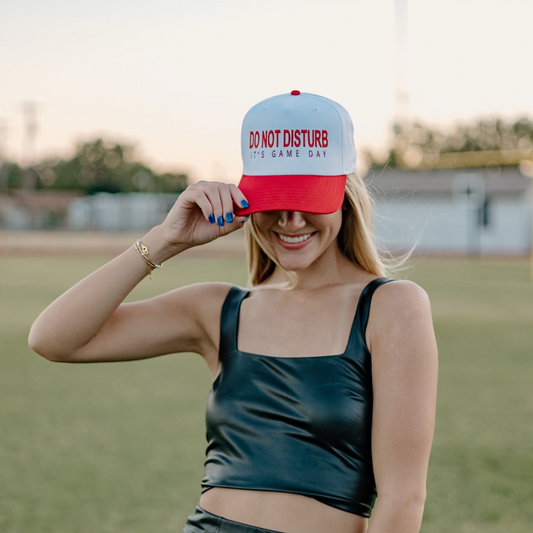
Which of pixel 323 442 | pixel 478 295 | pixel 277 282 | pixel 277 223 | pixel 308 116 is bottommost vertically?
pixel 478 295

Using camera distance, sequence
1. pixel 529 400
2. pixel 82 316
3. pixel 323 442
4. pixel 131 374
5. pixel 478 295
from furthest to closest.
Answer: pixel 478 295, pixel 131 374, pixel 529 400, pixel 82 316, pixel 323 442

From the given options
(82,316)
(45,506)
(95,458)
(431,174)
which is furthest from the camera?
(431,174)

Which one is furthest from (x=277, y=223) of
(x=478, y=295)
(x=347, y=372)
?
(x=478, y=295)

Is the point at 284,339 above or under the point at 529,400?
above

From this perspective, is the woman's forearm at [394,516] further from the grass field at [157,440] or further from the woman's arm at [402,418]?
the grass field at [157,440]

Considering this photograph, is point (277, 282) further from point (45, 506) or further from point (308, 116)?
point (45, 506)

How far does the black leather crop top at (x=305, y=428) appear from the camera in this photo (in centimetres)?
166

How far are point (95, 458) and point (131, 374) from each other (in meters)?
2.76

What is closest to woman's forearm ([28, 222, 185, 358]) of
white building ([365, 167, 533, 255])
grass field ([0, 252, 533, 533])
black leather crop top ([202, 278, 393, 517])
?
black leather crop top ([202, 278, 393, 517])

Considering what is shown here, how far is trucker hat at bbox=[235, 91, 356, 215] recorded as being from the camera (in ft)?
5.90

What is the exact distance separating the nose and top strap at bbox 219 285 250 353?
0.84 feet

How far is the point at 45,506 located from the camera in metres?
4.06

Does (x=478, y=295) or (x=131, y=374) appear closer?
(x=131, y=374)

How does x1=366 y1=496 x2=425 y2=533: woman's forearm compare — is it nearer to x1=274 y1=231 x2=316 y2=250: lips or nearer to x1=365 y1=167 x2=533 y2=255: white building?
x1=274 y1=231 x2=316 y2=250: lips
